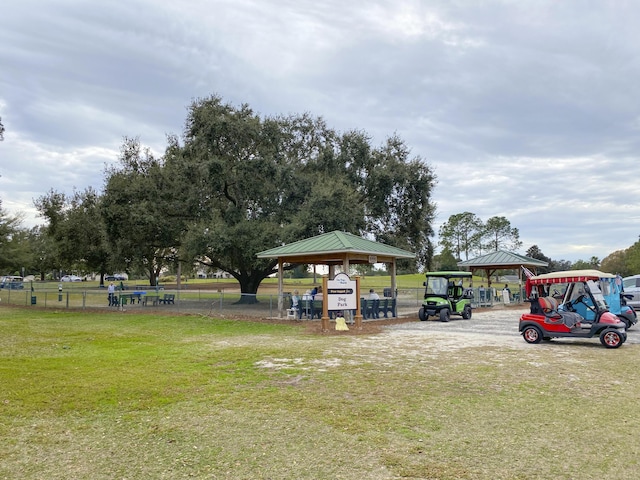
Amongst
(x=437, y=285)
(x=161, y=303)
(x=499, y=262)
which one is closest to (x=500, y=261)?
(x=499, y=262)

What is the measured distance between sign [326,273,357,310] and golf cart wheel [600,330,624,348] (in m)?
7.56

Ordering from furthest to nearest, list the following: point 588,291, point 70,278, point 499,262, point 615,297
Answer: point 70,278 → point 499,262 → point 615,297 → point 588,291

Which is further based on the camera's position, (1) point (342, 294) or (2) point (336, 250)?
(2) point (336, 250)

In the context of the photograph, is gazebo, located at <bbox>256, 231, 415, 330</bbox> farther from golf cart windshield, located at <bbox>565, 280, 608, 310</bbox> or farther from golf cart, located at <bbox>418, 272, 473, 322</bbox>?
golf cart windshield, located at <bbox>565, 280, 608, 310</bbox>

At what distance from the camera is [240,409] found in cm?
621

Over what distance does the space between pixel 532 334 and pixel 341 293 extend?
20.8 ft

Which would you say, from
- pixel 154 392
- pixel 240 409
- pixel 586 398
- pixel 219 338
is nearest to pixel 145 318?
pixel 219 338

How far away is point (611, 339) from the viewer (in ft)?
37.6

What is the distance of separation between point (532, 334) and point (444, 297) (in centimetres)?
667

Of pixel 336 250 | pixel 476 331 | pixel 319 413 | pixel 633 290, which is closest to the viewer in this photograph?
pixel 319 413

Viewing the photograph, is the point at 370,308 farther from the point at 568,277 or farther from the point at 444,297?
the point at 568,277

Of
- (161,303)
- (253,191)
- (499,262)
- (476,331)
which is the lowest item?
(476,331)

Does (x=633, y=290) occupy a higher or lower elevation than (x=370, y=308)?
higher

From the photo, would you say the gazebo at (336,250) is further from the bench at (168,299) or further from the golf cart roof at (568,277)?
the bench at (168,299)
